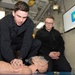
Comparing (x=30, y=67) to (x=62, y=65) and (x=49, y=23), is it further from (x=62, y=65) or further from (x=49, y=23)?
(x=49, y=23)

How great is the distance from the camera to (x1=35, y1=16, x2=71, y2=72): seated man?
256cm

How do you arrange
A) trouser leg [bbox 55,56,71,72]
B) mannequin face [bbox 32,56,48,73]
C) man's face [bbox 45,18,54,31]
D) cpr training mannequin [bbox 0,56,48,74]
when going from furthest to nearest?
1. man's face [bbox 45,18,54,31]
2. trouser leg [bbox 55,56,71,72]
3. mannequin face [bbox 32,56,48,73]
4. cpr training mannequin [bbox 0,56,48,74]

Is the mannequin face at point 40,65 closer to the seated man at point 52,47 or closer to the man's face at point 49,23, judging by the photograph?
the seated man at point 52,47

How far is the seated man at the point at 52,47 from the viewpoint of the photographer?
2562 millimetres

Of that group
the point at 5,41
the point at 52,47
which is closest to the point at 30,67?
the point at 5,41

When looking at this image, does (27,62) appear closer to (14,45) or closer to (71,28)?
(14,45)

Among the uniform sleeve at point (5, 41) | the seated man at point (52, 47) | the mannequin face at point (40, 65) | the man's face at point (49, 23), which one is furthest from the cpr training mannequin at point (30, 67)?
the man's face at point (49, 23)

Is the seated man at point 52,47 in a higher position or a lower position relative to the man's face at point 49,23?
lower

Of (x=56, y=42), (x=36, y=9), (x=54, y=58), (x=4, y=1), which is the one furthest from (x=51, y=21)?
(x=36, y=9)

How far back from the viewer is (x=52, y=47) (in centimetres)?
273

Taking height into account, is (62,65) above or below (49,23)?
below

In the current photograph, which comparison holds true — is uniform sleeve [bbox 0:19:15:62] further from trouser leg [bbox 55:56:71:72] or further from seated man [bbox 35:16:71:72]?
trouser leg [bbox 55:56:71:72]

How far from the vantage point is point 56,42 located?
9.13ft

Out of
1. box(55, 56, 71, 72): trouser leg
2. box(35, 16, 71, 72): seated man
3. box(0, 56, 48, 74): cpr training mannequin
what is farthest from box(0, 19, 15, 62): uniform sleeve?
box(55, 56, 71, 72): trouser leg
